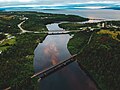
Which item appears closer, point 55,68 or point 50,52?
point 55,68

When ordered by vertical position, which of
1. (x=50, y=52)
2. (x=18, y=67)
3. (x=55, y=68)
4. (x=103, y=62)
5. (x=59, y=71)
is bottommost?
(x=50, y=52)

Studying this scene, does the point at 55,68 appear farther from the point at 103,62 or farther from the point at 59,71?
the point at 103,62

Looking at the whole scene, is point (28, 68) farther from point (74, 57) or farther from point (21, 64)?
point (74, 57)

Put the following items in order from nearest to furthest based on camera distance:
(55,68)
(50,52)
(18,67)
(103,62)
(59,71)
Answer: (103,62) → (59,71) → (18,67) → (55,68) → (50,52)

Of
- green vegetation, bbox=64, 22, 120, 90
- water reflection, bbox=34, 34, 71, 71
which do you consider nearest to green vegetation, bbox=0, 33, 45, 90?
water reflection, bbox=34, 34, 71, 71

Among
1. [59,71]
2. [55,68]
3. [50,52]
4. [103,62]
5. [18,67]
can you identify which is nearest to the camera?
[103,62]

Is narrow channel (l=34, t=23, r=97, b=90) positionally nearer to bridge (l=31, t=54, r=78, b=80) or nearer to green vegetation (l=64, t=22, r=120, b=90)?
bridge (l=31, t=54, r=78, b=80)

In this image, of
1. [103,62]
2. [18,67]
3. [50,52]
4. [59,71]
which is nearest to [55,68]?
[59,71]

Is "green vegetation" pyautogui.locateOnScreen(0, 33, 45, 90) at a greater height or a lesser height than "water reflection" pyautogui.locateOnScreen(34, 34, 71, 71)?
greater

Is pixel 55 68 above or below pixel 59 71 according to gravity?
above

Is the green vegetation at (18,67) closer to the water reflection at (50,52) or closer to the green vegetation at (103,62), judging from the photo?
the water reflection at (50,52)
